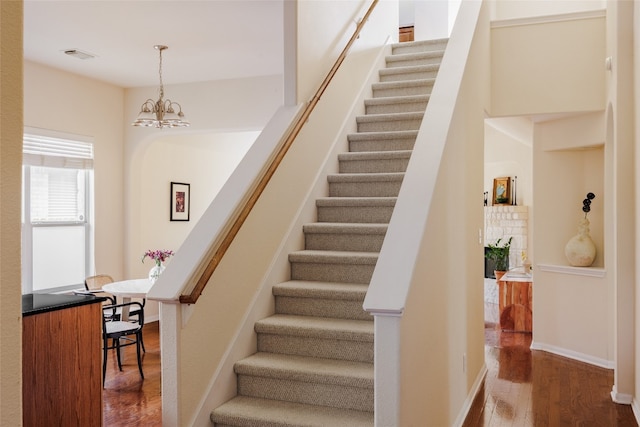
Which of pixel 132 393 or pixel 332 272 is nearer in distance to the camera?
pixel 332 272

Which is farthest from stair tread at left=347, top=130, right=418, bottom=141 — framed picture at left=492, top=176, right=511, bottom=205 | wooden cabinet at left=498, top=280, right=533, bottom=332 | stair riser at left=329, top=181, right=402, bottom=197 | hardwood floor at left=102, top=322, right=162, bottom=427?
framed picture at left=492, top=176, right=511, bottom=205

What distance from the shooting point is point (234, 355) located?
3285 millimetres

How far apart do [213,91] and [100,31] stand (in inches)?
79.2

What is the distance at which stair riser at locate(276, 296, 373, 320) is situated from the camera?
3.54m

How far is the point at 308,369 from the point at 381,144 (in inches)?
92.2

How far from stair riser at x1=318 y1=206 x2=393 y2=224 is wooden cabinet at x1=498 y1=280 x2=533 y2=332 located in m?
3.56

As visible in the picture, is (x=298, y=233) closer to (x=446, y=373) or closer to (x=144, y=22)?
(x=446, y=373)

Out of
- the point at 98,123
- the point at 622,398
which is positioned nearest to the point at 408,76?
the point at 622,398

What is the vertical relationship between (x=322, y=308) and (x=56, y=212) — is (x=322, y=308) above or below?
below

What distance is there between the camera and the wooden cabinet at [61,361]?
2508mm

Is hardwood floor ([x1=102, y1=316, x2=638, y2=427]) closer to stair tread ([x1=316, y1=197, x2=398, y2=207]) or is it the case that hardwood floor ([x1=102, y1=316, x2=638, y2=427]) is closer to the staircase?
the staircase

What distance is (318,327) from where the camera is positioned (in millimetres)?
3354

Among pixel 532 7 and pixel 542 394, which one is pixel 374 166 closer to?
pixel 542 394

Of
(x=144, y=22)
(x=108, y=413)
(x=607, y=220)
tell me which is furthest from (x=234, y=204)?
(x=607, y=220)
